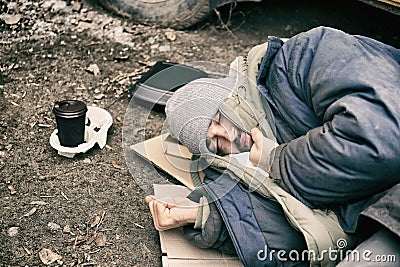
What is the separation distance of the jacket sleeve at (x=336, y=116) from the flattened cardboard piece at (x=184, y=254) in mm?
354

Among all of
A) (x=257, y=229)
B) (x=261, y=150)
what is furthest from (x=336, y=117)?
(x=257, y=229)

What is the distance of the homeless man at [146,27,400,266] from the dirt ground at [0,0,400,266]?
0.79ft

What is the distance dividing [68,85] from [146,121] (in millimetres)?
492

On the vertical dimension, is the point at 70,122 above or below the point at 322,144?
below

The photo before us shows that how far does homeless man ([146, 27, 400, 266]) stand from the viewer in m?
1.79

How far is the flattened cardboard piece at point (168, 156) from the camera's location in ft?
7.98

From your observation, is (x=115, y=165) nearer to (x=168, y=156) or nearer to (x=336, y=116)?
(x=168, y=156)

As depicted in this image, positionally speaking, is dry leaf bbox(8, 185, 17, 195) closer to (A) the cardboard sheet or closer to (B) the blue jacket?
(A) the cardboard sheet

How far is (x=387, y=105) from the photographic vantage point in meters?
1.79

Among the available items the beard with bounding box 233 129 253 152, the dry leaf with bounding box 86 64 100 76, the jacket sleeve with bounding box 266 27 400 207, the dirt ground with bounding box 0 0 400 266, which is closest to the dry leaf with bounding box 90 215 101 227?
the dirt ground with bounding box 0 0 400 266

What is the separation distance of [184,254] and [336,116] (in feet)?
2.32

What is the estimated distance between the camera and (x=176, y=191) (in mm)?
2342

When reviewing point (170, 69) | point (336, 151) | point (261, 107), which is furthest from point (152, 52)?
point (336, 151)

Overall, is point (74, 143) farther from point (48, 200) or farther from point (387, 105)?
point (387, 105)
